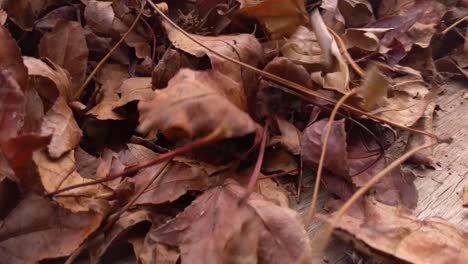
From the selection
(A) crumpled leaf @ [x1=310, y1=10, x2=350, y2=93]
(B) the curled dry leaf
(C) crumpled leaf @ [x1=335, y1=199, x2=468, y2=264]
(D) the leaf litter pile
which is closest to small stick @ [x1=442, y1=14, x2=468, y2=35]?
(D) the leaf litter pile

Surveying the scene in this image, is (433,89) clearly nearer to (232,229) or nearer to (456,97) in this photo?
(456,97)

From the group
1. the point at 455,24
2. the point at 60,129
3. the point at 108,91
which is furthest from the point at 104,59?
the point at 455,24

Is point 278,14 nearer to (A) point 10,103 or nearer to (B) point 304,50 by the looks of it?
(B) point 304,50

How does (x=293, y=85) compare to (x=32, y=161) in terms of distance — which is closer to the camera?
(x=32, y=161)

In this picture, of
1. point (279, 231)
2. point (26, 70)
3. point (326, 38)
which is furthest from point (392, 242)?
point (26, 70)

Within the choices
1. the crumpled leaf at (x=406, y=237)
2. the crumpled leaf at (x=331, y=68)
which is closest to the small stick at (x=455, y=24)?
the crumpled leaf at (x=331, y=68)

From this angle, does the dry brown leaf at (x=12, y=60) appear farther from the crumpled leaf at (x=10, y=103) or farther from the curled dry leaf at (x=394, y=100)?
the curled dry leaf at (x=394, y=100)
